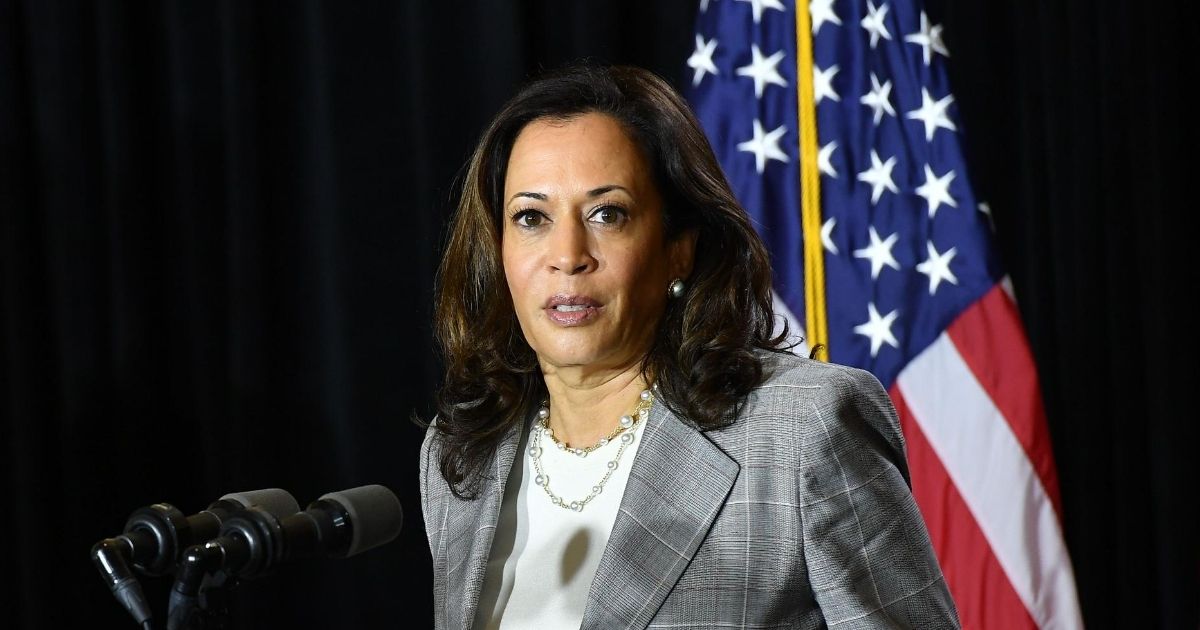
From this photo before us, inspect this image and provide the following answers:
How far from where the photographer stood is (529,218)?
72.5 inches

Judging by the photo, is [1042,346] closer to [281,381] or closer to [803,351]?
[803,351]

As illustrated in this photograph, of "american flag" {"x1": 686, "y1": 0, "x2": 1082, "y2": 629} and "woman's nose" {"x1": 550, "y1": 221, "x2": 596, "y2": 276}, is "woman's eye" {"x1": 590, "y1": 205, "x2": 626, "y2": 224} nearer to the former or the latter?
"woman's nose" {"x1": 550, "y1": 221, "x2": 596, "y2": 276}

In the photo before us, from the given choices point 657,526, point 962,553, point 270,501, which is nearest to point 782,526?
point 657,526

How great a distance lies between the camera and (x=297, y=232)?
3.17 meters

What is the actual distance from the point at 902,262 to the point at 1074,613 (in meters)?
0.92

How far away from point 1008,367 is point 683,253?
4.54ft

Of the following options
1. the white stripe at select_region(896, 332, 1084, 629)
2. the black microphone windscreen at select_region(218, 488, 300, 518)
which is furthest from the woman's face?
the white stripe at select_region(896, 332, 1084, 629)

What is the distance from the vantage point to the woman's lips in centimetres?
176

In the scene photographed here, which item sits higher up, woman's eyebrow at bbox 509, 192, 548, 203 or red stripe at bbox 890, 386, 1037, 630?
woman's eyebrow at bbox 509, 192, 548, 203

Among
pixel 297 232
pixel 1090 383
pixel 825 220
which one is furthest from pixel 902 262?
pixel 297 232

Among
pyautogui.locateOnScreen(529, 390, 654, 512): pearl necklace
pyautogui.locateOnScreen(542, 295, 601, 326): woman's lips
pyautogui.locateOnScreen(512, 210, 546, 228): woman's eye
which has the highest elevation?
pyautogui.locateOnScreen(512, 210, 546, 228): woman's eye

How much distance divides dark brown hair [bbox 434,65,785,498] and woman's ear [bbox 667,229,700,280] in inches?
0.5

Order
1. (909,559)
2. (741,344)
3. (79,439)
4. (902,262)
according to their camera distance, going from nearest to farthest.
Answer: (909,559)
(741,344)
(79,439)
(902,262)

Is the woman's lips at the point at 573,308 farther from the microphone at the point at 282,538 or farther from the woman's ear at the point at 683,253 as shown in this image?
the microphone at the point at 282,538
